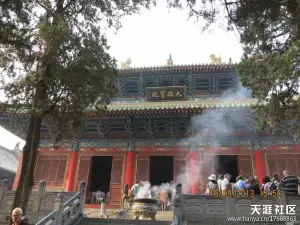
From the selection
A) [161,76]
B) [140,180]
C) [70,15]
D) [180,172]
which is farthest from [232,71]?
[70,15]

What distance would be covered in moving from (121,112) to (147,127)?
65.5 inches

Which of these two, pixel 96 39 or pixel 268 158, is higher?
pixel 96 39

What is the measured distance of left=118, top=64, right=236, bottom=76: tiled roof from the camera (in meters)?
14.6

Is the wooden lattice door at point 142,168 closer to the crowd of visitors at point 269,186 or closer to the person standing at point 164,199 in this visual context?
the person standing at point 164,199

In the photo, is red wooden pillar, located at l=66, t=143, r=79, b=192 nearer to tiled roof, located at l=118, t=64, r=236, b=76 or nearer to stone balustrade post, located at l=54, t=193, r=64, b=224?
tiled roof, located at l=118, t=64, r=236, b=76

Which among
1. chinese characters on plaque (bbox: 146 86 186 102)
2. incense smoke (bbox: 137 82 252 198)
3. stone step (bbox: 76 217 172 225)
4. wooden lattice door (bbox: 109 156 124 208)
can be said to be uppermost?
chinese characters on plaque (bbox: 146 86 186 102)

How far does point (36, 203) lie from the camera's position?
880 cm

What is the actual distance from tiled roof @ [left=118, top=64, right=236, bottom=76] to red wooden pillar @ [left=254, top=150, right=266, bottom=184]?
186 inches

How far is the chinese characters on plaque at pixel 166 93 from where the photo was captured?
49.9 feet

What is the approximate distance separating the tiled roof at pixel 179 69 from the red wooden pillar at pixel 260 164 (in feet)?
15.5

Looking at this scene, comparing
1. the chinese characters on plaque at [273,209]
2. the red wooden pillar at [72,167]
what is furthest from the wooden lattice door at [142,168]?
the chinese characters on plaque at [273,209]

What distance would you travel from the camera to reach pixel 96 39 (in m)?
7.27

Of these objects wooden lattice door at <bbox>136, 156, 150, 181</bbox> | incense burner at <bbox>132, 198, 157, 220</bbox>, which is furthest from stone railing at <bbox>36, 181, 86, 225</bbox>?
wooden lattice door at <bbox>136, 156, 150, 181</bbox>

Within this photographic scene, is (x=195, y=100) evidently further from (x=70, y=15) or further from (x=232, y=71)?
(x=70, y=15)
